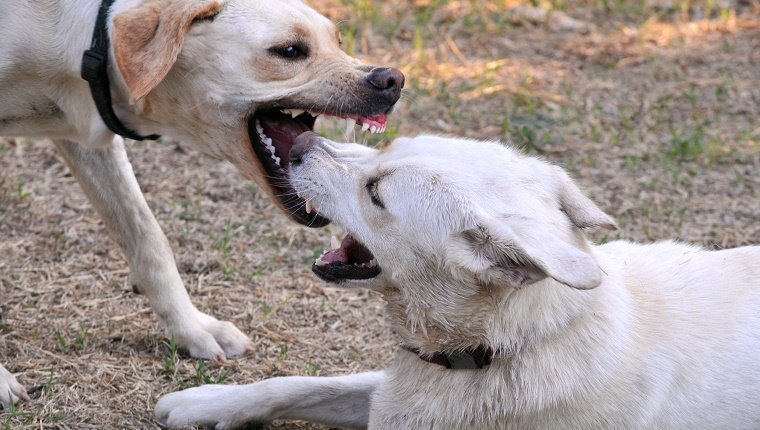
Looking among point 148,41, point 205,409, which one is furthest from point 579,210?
point 148,41

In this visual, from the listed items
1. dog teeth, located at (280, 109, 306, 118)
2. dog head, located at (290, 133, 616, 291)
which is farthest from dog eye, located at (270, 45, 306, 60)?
dog head, located at (290, 133, 616, 291)

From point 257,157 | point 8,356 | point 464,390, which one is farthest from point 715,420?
point 8,356

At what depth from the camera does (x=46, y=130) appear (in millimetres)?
4109

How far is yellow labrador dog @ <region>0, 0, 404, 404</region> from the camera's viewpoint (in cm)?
380

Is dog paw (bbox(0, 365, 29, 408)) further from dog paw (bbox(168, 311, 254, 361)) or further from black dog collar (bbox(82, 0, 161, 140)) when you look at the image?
black dog collar (bbox(82, 0, 161, 140))

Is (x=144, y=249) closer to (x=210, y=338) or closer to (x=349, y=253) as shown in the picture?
(x=210, y=338)

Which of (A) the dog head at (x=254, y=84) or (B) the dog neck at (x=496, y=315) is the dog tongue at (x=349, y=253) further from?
(A) the dog head at (x=254, y=84)

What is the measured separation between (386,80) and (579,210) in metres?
1.01

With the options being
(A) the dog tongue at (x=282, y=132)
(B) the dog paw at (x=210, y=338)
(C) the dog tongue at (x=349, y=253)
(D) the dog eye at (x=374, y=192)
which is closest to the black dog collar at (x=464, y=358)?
(C) the dog tongue at (x=349, y=253)

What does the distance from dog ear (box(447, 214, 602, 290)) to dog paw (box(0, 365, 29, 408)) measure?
1734 mm

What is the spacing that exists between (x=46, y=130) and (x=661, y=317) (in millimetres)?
2402

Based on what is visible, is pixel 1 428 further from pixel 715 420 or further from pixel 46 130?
pixel 715 420

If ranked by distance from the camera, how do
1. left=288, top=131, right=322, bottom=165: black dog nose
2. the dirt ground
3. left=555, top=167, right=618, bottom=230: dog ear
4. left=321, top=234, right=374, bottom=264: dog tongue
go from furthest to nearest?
the dirt ground, left=288, top=131, right=322, bottom=165: black dog nose, left=321, top=234, right=374, bottom=264: dog tongue, left=555, top=167, right=618, bottom=230: dog ear

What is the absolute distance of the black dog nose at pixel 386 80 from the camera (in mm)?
3910
